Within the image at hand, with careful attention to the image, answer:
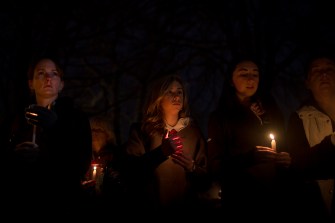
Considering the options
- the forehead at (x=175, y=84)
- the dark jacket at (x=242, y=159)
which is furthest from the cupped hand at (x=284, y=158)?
the forehead at (x=175, y=84)

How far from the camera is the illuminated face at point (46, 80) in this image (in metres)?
3.47

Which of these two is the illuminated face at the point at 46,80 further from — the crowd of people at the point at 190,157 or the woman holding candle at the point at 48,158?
the woman holding candle at the point at 48,158

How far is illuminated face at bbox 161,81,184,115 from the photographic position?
13.5 ft

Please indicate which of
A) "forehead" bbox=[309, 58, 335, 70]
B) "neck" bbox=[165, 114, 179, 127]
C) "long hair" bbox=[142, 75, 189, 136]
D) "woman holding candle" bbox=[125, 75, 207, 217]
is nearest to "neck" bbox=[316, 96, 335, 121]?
"forehead" bbox=[309, 58, 335, 70]

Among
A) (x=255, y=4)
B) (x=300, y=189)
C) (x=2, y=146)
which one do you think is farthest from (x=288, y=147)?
(x=255, y=4)

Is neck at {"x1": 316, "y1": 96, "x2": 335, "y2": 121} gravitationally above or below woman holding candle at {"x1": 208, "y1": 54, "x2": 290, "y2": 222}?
above

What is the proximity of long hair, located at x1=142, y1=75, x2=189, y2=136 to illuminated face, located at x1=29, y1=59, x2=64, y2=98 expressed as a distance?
1.05 metres

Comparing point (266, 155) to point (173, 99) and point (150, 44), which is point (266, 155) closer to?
point (173, 99)

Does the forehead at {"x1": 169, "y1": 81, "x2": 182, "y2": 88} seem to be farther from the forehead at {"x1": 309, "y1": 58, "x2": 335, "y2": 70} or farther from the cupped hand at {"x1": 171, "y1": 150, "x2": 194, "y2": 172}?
the forehead at {"x1": 309, "y1": 58, "x2": 335, "y2": 70}

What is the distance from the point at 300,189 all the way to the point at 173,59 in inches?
286

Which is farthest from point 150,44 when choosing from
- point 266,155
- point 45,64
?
point 266,155

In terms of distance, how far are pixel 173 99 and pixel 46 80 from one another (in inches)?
54.2

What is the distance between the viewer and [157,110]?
165 inches

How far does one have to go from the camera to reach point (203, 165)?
389cm
